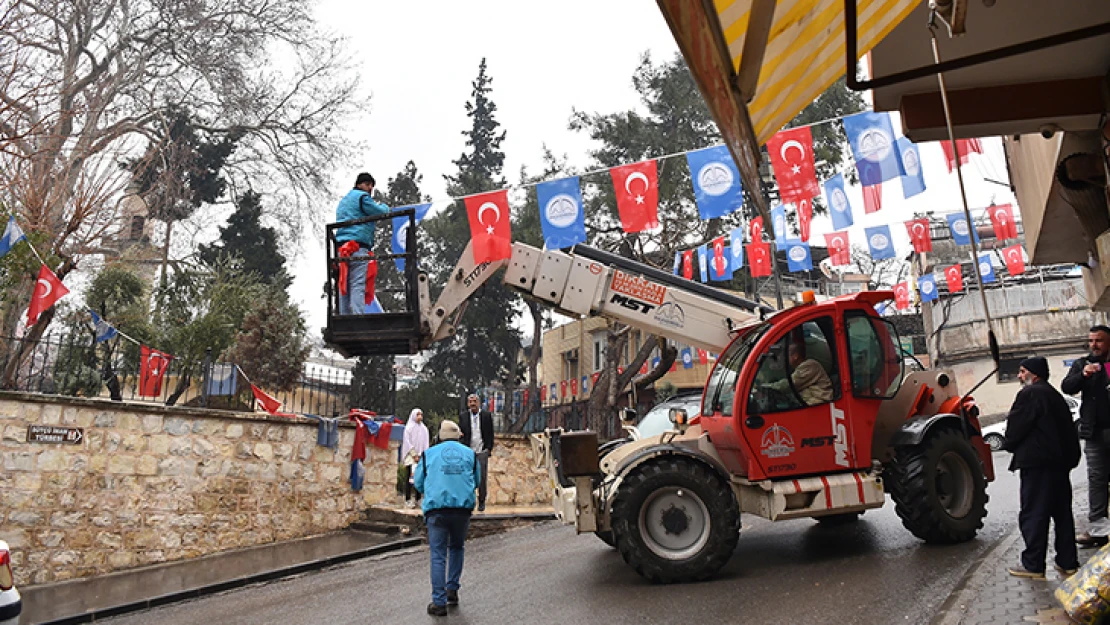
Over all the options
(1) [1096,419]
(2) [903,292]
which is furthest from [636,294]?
(2) [903,292]

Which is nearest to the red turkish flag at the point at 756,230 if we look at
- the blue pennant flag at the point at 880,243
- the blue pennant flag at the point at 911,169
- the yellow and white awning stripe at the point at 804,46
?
the blue pennant flag at the point at 880,243

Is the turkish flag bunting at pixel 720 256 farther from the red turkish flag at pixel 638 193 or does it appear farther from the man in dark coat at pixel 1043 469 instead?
the man in dark coat at pixel 1043 469

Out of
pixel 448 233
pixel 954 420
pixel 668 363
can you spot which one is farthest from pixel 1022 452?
pixel 448 233

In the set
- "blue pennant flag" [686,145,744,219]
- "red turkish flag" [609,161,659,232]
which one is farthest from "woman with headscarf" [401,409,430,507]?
"blue pennant flag" [686,145,744,219]

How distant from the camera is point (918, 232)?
60.7ft

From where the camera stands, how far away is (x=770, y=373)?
297 inches

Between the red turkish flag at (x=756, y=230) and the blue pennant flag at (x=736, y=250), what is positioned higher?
the red turkish flag at (x=756, y=230)

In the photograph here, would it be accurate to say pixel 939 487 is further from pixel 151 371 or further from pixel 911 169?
pixel 151 371

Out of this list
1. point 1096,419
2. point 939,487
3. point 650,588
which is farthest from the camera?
point 939,487

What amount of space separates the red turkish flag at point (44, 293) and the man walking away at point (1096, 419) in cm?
1153

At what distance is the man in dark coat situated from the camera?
230 inches

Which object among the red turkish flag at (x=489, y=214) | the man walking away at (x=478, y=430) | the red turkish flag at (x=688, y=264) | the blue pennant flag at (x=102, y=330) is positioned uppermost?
the red turkish flag at (x=688, y=264)

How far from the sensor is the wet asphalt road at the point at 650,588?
6.07 m

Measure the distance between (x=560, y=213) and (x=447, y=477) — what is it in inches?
251
